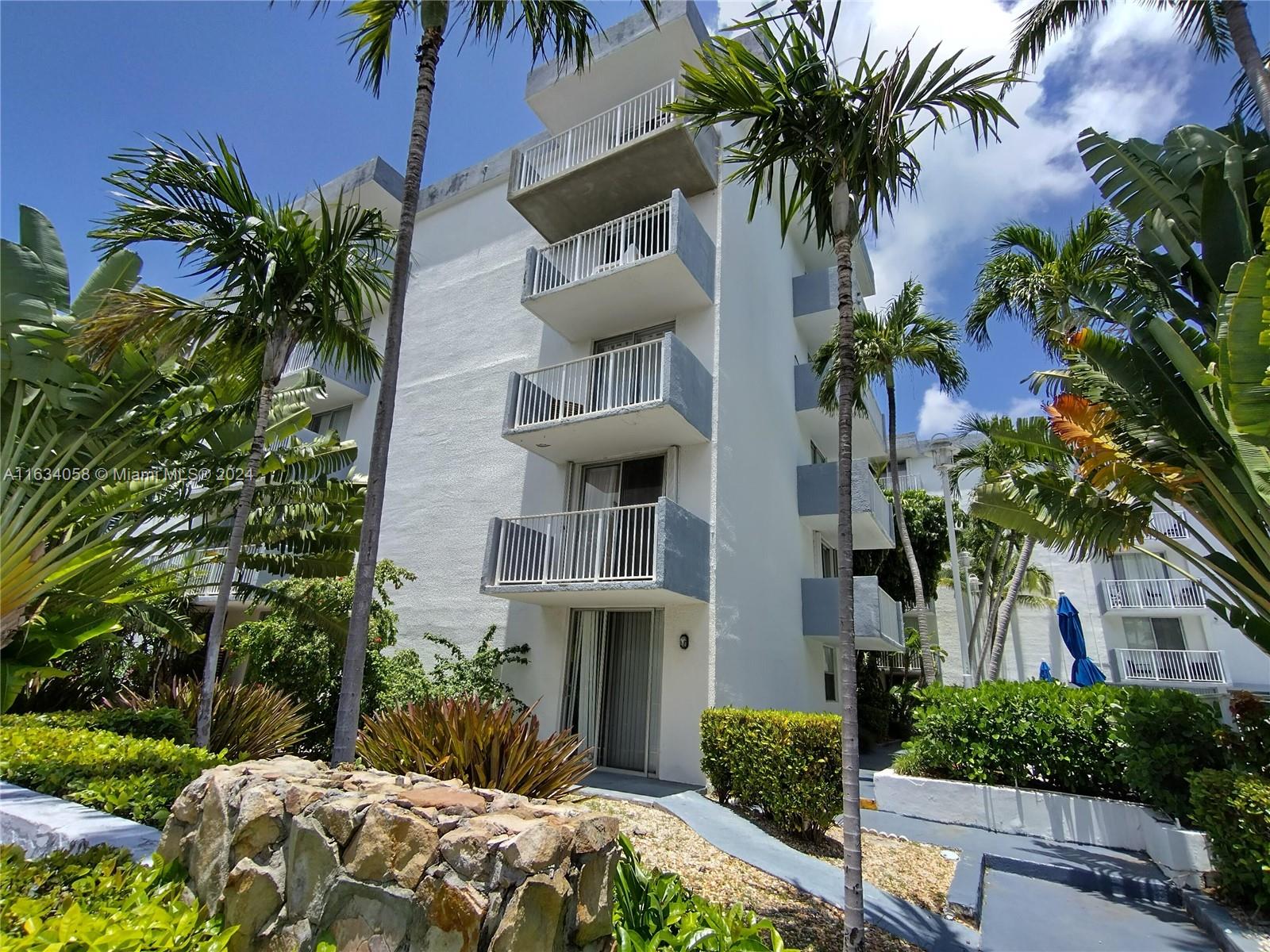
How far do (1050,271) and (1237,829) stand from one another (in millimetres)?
10167

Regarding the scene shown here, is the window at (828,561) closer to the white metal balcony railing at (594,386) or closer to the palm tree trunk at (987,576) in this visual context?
the palm tree trunk at (987,576)

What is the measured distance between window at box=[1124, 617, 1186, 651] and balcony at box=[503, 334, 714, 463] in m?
23.4

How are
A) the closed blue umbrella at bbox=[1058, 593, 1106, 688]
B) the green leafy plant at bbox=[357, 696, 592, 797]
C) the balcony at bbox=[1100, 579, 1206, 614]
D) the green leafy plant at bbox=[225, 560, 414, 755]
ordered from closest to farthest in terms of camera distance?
the green leafy plant at bbox=[357, 696, 592, 797]
the green leafy plant at bbox=[225, 560, 414, 755]
the closed blue umbrella at bbox=[1058, 593, 1106, 688]
the balcony at bbox=[1100, 579, 1206, 614]

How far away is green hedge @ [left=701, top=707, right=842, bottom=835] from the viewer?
324 inches

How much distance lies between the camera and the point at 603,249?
13961mm

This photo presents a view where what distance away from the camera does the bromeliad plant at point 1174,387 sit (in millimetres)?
6953

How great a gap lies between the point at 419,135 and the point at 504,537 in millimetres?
7232

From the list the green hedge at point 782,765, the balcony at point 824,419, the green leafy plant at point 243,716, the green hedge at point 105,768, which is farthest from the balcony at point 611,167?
the green hedge at point 105,768

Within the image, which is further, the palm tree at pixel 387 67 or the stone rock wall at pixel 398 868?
the palm tree at pixel 387 67

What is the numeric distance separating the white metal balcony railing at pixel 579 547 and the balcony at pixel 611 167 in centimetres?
748

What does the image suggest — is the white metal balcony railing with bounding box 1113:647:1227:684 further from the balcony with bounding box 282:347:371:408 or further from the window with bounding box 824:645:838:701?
the balcony with bounding box 282:347:371:408

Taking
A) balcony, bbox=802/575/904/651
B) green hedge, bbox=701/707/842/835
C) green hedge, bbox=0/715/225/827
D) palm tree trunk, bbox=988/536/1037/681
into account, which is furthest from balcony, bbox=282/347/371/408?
palm tree trunk, bbox=988/536/1037/681

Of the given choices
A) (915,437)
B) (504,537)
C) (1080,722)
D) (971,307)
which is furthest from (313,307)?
(915,437)

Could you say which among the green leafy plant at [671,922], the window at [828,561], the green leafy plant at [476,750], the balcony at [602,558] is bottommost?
the green leafy plant at [671,922]
